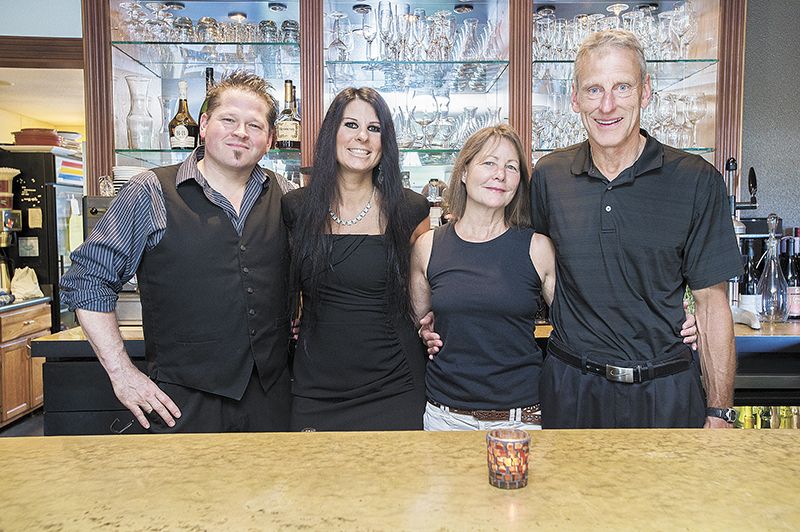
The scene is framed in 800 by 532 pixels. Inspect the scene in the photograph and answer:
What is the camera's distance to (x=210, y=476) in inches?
48.5

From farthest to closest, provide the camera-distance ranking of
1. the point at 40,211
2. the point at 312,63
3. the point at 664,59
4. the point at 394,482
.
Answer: the point at 40,211 < the point at 664,59 < the point at 312,63 < the point at 394,482

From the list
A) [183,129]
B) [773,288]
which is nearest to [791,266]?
[773,288]

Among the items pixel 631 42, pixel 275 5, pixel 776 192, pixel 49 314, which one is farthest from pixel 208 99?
pixel 49 314

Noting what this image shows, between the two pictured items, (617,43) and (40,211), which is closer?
(617,43)

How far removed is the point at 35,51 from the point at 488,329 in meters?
3.33

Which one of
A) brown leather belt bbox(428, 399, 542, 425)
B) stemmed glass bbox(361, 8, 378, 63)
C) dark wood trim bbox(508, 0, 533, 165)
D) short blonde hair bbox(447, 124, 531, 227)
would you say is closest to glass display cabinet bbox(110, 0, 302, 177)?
stemmed glass bbox(361, 8, 378, 63)

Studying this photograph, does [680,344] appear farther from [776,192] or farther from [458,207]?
[776,192]

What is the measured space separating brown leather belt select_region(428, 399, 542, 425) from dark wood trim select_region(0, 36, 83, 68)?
327cm

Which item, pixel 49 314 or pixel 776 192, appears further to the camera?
pixel 49 314

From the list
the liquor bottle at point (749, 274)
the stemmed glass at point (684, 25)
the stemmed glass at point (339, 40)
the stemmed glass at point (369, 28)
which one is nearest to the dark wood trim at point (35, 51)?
the stemmed glass at point (339, 40)

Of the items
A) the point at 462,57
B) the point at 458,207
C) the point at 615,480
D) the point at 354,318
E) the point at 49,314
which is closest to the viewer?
the point at 615,480

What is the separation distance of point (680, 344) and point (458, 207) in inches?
30.9

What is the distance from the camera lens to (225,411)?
2.10 metres

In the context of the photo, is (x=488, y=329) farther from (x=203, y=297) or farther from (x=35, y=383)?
(x=35, y=383)
